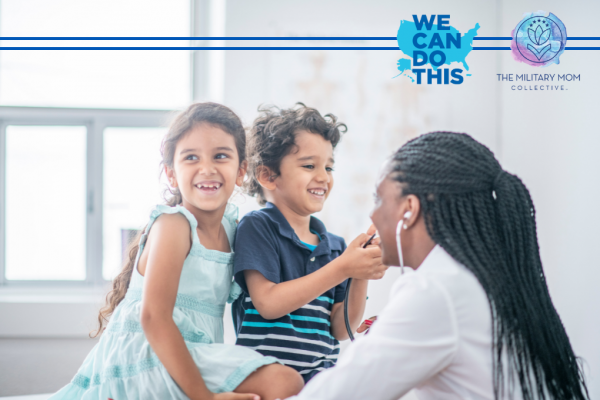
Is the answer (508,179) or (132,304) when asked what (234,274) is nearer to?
(132,304)

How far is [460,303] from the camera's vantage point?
28.0 inches

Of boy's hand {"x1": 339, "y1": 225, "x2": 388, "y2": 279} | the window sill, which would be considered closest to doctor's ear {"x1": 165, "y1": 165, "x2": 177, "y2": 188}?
boy's hand {"x1": 339, "y1": 225, "x2": 388, "y2": 279}

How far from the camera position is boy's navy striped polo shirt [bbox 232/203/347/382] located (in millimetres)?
1163

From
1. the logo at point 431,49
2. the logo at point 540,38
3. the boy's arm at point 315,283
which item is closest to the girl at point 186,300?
the boy's arm at point 315,283

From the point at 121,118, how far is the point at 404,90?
1.31 meters

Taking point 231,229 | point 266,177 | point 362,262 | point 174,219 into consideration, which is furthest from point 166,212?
point 362,262

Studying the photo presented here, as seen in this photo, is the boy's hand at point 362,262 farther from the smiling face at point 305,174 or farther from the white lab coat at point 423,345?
the white lab coat at point 423,345

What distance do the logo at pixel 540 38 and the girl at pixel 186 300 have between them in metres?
1.35

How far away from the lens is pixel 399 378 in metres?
0.72

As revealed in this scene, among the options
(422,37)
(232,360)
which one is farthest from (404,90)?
(232,360)

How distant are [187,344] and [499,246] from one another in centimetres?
69

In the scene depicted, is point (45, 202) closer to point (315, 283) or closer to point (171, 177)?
point (171, 177)

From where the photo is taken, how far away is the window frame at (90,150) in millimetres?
2156

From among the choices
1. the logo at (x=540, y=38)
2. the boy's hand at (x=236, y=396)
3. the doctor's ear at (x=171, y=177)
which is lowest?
the boy's hand at (x=236, y=396)
